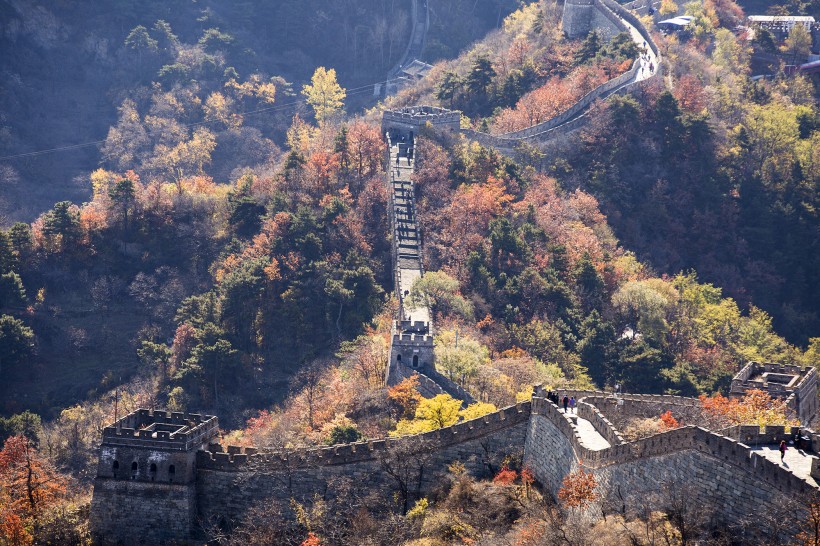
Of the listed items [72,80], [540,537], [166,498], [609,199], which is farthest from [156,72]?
Answer: [540,537]

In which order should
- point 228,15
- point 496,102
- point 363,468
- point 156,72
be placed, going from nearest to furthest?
point 363,468 < point 496,102 < point 156,72 < point 228,15

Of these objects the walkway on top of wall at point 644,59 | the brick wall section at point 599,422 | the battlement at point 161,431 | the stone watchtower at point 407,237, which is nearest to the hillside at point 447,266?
the stone watchtower at point 407,237

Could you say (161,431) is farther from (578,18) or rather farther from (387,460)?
(578,18)

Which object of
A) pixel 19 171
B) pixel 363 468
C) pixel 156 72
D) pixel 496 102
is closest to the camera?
pixel 363 468

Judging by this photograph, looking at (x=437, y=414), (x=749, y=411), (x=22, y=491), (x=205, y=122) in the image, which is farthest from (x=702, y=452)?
(x=205, y=122)

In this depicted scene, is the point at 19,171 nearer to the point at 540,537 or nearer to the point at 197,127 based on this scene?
the point at 197,127

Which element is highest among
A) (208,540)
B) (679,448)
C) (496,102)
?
(496,102)

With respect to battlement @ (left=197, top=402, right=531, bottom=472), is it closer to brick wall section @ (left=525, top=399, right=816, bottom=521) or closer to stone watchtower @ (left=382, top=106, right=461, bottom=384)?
brick wall section @ (left=525, top=399, right=816, bottom=521)
